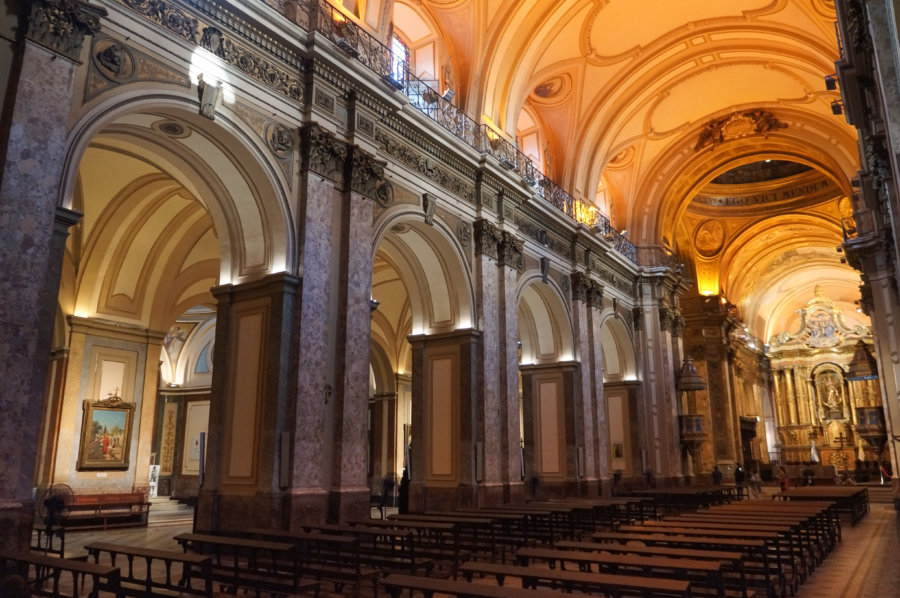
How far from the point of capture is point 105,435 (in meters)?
12.2

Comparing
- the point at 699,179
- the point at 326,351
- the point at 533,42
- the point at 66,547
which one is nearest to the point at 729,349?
the point at 699,179

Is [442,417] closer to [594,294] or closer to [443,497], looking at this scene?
[443,497]

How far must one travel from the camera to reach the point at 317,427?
8.84m

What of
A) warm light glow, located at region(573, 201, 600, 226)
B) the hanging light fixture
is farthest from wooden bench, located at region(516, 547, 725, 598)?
the hanging light fixture

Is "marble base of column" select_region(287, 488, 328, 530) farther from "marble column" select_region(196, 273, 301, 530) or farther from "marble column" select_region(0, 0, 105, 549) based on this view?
"marble column" select_region(0, 0, 105, 549)

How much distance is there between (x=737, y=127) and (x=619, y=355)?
7.66 metres

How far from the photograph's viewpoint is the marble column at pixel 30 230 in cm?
566

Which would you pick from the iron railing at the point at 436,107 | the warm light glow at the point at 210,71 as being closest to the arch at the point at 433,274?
the iron railing at the point at 436,107

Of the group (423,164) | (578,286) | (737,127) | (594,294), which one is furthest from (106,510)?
(737,127)

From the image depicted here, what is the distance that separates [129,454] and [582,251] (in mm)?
11085

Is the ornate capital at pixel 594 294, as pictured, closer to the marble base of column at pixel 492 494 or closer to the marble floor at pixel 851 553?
the marble base of column at pixel 492 494

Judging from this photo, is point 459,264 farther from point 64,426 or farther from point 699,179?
point 699,179

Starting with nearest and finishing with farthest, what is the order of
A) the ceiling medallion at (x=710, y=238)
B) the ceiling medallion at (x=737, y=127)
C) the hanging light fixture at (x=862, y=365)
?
the ceiling medallion at (x=737, y=127)
the hanging light fixture at (x=862, y=365)
the ceiling medallion at (x=710, y=238)

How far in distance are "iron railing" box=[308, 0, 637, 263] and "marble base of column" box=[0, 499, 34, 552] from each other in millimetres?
6803
